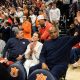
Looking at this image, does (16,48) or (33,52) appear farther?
(16,48)

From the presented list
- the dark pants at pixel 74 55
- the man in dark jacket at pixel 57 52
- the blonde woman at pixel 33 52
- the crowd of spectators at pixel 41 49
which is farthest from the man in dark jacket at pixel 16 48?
the dark pants at pixel 74 55

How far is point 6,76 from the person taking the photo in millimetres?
2848

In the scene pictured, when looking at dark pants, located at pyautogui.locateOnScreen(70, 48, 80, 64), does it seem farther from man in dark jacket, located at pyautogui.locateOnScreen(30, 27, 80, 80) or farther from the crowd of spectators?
man in dark jacket, located at pyautogui.locateOnScreen(30, 27, 80, 80)

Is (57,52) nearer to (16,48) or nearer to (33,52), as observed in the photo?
(33,52)

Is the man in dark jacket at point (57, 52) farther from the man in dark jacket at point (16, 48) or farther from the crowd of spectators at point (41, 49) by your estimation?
the man in dark jacket at point (16, 48)

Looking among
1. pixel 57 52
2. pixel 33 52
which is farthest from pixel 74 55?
pixel 57 52

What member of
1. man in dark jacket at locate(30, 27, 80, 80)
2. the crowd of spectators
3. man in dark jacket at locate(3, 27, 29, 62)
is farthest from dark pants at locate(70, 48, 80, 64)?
man in dark jacket at locate(30, 27, 80, 80)

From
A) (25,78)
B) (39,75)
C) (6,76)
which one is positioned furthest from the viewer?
(25,78)

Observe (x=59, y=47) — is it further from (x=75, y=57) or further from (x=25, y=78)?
(x=75, y=57)

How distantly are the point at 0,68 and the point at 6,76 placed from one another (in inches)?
3.5

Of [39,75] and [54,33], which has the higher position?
[54,33]

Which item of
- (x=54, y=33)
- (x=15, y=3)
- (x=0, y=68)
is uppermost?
(x=0, y=68)

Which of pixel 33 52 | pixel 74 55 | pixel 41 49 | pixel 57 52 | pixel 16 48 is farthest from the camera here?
pixel 74 55

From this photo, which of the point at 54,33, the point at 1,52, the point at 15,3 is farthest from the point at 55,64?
the point at 15,3
